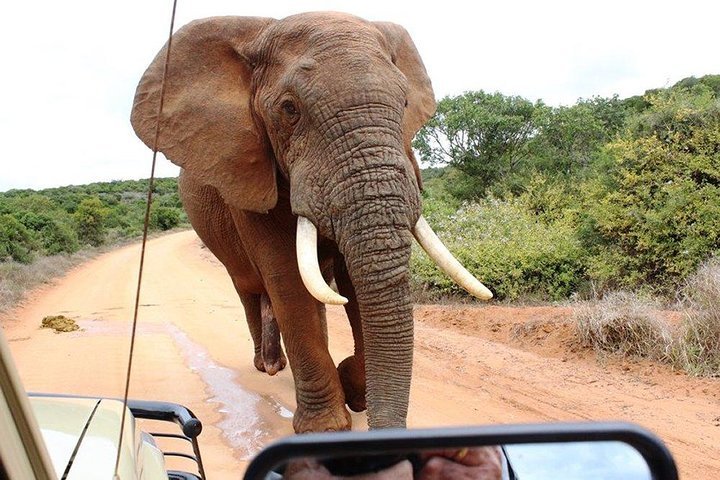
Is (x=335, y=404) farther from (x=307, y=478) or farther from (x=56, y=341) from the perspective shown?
(x=56, y=341)

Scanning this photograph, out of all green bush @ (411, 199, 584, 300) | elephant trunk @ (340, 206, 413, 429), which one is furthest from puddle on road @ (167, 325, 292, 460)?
green bush @ (411, 199, 584, 300)

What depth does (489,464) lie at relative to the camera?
129cm

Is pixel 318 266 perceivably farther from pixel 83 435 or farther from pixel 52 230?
pixel 83 435

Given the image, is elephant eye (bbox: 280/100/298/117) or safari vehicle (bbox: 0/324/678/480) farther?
elephant eye (bbox: 280/100/298/117)

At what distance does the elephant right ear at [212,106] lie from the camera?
16.1ft

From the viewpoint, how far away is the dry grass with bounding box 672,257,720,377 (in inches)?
268

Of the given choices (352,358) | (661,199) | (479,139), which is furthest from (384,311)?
(479,139)

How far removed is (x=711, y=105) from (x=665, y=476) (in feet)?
32.5

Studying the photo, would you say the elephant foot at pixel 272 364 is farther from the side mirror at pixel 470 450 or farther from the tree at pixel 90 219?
the side mirror at pixel 470 450

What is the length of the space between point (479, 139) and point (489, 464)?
1929 cm

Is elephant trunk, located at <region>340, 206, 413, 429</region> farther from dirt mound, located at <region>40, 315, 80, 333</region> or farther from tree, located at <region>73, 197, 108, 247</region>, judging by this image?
dirt mound, located at <region>40, 315, 80, 333</region>

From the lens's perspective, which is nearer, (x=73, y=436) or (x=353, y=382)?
(x=73, y=436)

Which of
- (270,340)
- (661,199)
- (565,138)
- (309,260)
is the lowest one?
(270,340)

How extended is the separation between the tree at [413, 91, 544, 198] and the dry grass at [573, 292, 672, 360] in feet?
39.0
